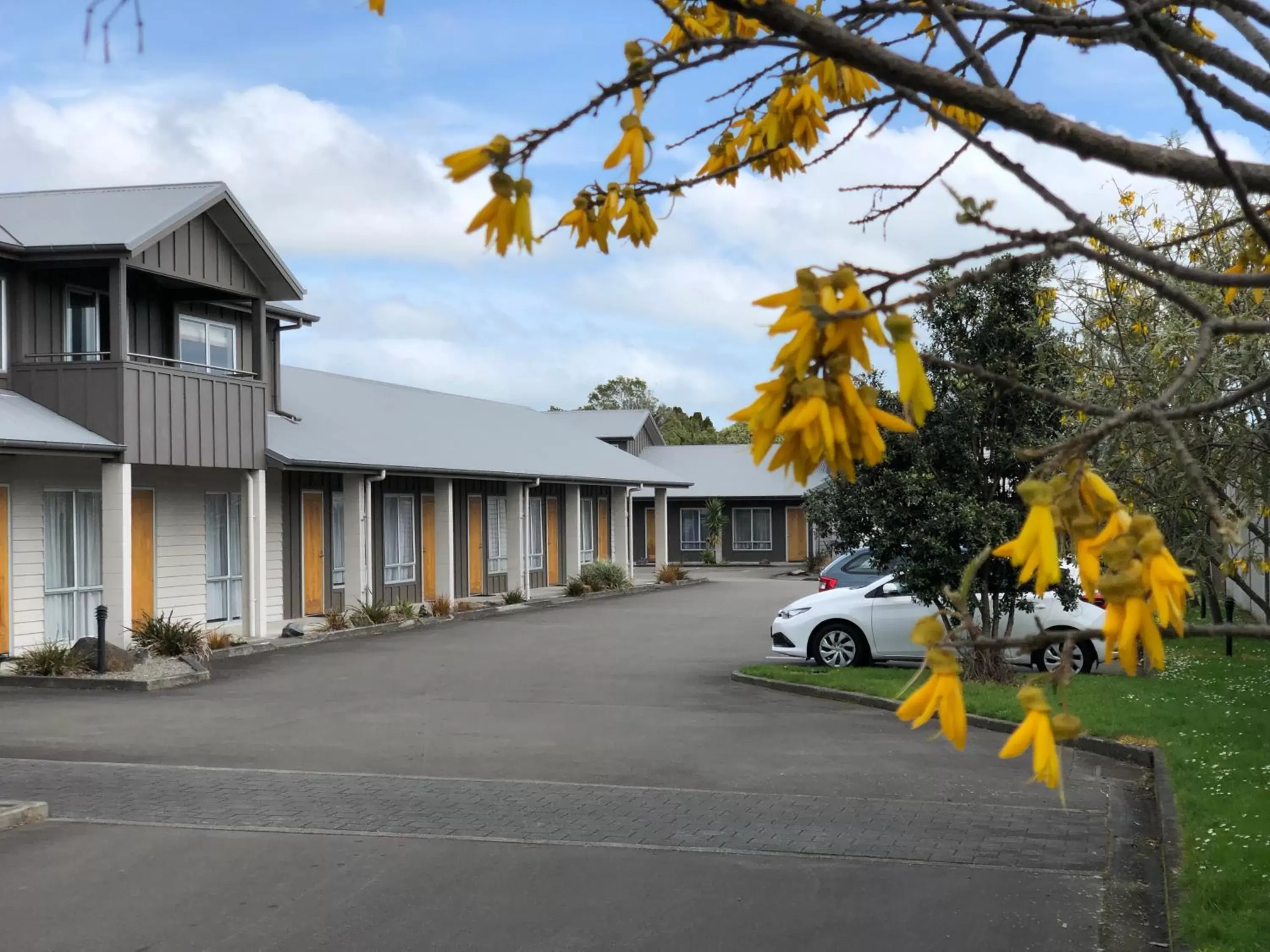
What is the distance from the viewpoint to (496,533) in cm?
3594

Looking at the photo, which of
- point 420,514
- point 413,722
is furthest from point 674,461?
point 413,722

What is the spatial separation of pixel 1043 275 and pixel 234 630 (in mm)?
14627

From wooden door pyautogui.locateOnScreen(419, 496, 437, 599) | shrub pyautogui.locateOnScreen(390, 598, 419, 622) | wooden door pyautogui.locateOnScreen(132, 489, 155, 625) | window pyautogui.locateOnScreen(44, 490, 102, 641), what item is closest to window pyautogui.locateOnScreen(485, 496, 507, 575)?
wooden door pyautogui.locateOnScreen(419, 496, 437, 599)

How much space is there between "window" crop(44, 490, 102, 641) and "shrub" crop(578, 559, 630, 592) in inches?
668

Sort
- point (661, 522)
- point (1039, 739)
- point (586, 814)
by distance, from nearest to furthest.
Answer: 1. point (1039, 739)
2. point (586, 814)
3. point (661, 522)

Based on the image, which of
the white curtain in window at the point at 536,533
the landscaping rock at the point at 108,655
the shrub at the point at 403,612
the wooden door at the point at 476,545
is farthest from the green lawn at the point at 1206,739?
the white curtain in window at the point at 536,533

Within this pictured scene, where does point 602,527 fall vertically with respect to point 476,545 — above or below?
above

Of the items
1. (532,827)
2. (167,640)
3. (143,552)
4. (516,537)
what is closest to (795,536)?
(516,537)

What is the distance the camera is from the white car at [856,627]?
1794 cm

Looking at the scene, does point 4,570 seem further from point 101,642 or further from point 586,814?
point 586,814

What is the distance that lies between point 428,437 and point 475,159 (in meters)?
29.9

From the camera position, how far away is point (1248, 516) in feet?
7.22

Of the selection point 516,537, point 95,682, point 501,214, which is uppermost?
point 501,214

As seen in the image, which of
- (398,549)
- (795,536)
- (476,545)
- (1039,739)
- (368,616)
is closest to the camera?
(1039,739)
